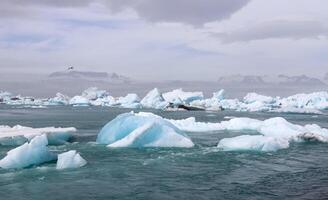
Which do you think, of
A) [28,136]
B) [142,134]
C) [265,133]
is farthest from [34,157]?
[265,133]

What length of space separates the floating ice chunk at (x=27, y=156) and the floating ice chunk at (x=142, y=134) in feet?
18.8

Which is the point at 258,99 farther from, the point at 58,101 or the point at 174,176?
the point at 174,176

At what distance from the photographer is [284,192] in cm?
1452

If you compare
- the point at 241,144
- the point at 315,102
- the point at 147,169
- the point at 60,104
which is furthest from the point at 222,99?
the point at 147,169

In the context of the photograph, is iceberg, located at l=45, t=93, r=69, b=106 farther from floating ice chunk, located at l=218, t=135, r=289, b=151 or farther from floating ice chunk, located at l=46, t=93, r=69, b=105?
floating ice chunk, located at l=218, t=135, r=289, b=151

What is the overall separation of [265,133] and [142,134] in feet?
37.1

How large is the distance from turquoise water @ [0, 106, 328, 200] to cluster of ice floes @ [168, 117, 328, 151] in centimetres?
100

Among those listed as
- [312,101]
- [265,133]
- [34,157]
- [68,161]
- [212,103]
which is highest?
[312,101]

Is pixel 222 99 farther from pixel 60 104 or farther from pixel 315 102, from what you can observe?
pixel 60 104

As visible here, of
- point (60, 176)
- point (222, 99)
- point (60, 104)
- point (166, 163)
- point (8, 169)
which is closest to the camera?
point (60, 176)

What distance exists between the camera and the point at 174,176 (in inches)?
661

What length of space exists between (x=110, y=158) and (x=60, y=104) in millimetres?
112504

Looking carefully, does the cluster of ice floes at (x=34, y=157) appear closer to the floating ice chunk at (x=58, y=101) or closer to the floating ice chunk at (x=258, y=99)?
the floating ice chunk at (x=258, y=99)

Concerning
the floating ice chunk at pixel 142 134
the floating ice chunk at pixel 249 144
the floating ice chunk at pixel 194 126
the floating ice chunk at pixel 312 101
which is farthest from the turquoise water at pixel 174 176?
the floating ice chunk at pixel 312 101
